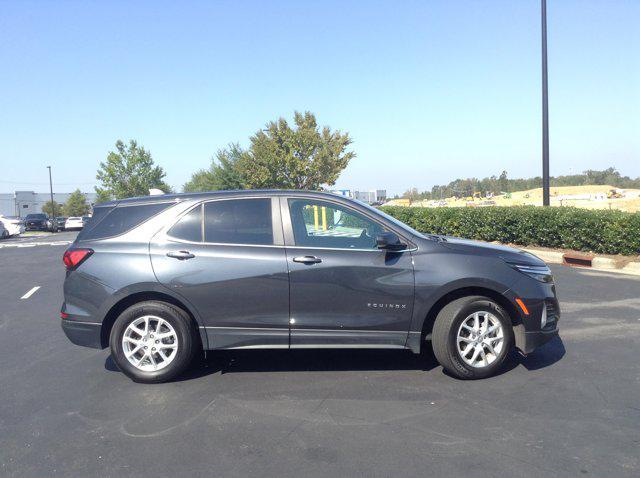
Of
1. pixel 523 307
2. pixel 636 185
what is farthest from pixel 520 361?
pixel 636 185

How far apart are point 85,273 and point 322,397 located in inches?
96.2

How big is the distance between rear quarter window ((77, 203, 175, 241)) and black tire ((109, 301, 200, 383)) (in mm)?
764

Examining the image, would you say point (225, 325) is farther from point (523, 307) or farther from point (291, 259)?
point (523, 307)

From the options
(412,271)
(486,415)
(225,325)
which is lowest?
(486,415)

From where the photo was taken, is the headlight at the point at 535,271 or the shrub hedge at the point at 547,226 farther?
the shrub hedge at the point at 547,226

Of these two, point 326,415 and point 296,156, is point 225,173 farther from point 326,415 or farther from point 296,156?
point 326,415

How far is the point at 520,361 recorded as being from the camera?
17.7 feet

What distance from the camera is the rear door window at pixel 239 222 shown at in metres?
5.02

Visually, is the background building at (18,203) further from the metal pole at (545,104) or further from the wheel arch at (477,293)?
the wheel arch at (477,293)

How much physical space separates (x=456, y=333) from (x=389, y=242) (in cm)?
101

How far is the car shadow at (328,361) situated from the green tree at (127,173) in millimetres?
47261

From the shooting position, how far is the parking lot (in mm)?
3480

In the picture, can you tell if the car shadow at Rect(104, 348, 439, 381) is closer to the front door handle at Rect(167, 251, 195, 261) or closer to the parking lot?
the parking lot

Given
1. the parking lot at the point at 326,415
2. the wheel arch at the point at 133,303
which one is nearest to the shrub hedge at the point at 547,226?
the parking lot at the point at 326,415
